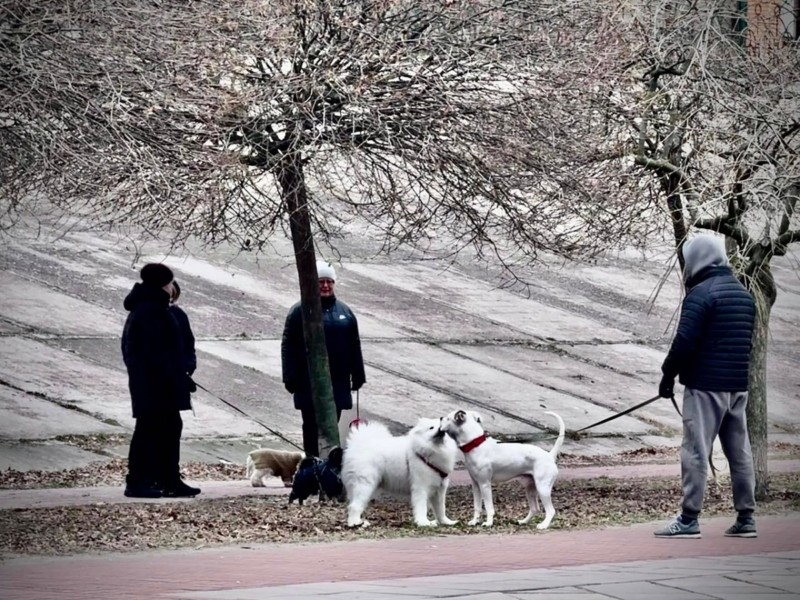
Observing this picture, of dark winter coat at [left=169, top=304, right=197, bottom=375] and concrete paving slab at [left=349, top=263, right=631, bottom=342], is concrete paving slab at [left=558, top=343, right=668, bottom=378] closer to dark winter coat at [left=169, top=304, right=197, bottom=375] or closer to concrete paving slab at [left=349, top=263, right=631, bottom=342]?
concrete paving slab at [left=349, top=263, right=631, bottom=342]

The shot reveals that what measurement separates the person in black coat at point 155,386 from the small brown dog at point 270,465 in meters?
0.84

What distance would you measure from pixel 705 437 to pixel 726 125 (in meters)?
3.72

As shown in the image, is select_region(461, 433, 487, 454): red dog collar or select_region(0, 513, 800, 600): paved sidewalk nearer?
select_region(0, 513, 800, 600): paved sidewalk

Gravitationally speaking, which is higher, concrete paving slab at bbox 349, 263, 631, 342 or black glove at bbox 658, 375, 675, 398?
black glove at bbox 658, 375, 675, 398

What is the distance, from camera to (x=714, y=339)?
9.73m

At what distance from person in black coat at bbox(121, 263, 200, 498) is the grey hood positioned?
14.3 ft

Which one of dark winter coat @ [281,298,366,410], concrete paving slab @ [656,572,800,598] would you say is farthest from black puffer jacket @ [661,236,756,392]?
dark winter coat @ [281,298,366,410]

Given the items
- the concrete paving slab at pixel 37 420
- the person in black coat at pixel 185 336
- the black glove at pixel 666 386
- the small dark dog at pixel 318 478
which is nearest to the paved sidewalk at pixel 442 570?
the black glove at pixel 666 386

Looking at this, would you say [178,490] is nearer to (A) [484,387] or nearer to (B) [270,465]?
(B) [270,465]

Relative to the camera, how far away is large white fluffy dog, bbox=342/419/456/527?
10.5 metres

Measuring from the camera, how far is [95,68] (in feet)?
31.8

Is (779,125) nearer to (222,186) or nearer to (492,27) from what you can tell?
(492,27)

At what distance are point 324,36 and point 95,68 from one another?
2.13 metres

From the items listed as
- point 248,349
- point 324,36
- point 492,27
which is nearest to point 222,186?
point 324,36
